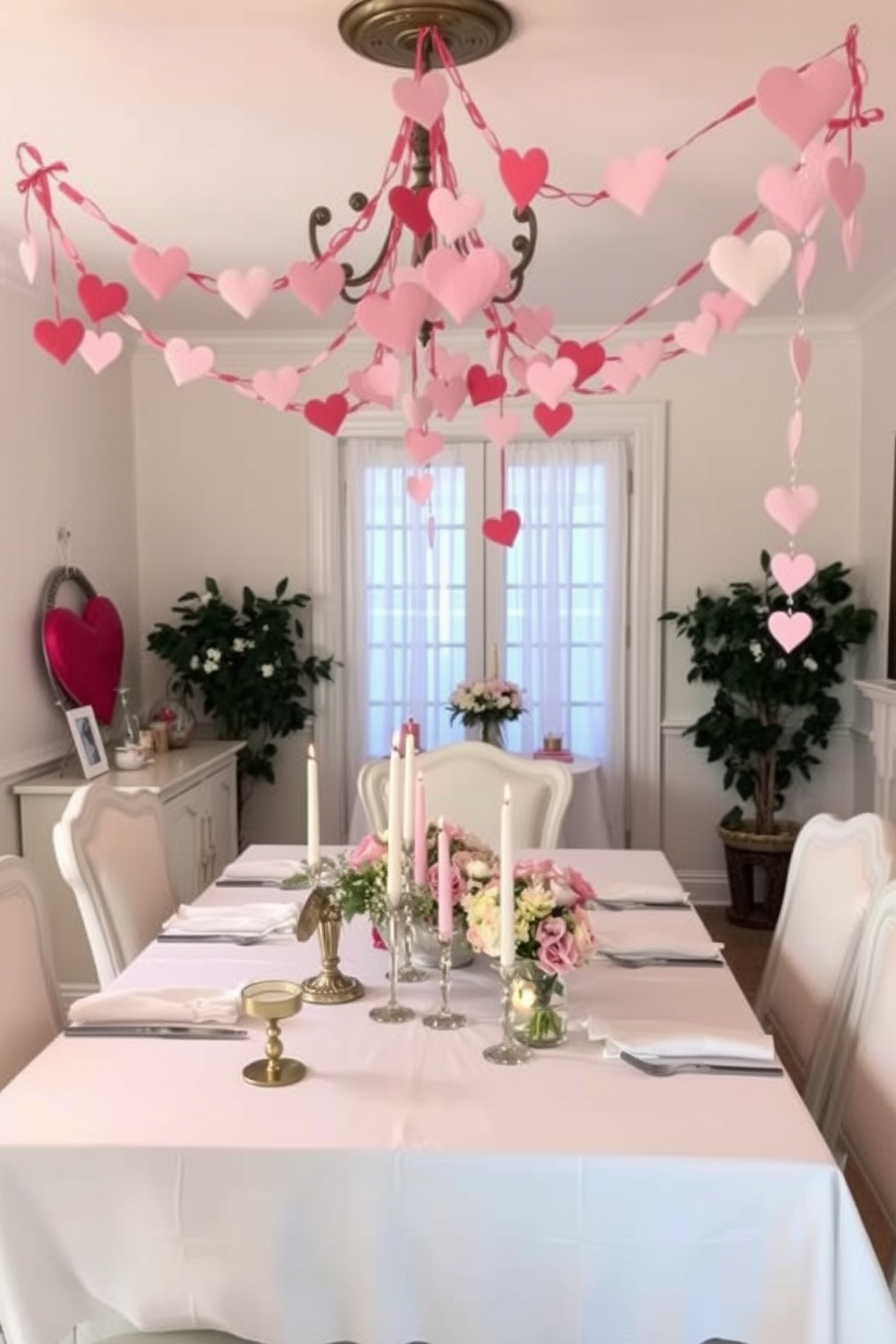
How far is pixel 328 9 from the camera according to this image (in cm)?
205

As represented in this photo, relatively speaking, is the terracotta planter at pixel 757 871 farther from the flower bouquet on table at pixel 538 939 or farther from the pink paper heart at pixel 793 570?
the flower bouquet on table at pixel 538 939

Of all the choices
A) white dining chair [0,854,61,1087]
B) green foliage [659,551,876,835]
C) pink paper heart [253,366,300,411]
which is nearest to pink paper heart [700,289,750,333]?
pink paper heart [253,366,300,411]

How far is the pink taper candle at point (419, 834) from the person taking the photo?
1823 millimetres

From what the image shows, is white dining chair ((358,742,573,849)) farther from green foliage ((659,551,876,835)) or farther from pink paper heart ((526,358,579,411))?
green foliage ((659,551,876,835))

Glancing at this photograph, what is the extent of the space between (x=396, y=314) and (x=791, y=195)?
61 centimetres

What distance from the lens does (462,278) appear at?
174 centimetres

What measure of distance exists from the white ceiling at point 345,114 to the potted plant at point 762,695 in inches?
51.4

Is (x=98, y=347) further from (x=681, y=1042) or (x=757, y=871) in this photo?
(x=757, y=871)

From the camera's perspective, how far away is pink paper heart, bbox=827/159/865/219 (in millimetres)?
1643

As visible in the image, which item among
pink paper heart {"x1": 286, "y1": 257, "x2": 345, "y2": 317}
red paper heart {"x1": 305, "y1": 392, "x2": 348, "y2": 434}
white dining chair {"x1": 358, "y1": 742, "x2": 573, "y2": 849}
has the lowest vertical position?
white dining chair {"x1": 358, "y1": 742, "x2": 573, "y2": 849}

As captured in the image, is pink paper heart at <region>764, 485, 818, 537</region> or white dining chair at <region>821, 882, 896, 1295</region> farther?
pink paper heart at <region>764, 485, 818, 537</region>

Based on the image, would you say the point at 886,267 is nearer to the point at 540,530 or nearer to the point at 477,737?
the point at 540,530

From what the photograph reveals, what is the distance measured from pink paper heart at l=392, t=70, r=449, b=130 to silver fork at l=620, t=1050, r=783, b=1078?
4.62 ft

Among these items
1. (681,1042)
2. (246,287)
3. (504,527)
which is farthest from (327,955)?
(246,287)
